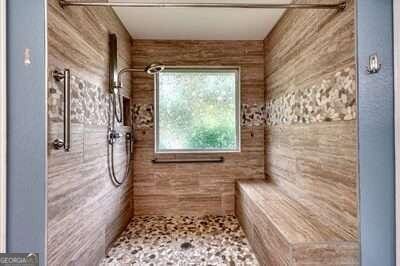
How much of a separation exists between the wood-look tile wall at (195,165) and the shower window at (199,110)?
0.39 ft

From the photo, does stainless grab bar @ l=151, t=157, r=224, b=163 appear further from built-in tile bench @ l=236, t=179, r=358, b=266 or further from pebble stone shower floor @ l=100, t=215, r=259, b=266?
pebble stone shower floor @ l=100, t=215, r=259, b=266

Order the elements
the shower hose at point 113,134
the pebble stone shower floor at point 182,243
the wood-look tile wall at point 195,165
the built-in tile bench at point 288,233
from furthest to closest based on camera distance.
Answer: the wood-look tile wall at point 195,165 → the shower hose at point 113,134 → the pebble stone shower floor at point 182,243 → the built-in tile bench at point 288,233

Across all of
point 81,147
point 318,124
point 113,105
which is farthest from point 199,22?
point 81,147

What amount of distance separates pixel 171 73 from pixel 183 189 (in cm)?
152

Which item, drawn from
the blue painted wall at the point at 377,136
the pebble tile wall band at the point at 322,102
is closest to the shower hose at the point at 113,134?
the pebble tile wall band at the point at 322,102

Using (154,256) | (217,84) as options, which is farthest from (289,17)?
(154,256)

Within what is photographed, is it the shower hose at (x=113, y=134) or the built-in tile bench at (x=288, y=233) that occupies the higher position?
the shower hose at (x=113, y=134)

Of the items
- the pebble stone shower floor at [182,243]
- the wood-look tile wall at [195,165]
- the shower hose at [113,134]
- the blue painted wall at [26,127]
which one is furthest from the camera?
the wood-look tile wall at [195,165]

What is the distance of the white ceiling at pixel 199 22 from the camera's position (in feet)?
9.20

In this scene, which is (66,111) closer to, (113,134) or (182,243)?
(113,134)

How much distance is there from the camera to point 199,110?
3.64 meters

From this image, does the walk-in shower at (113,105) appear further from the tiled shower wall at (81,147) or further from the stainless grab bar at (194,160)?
the stainless grab bar at (194,160)

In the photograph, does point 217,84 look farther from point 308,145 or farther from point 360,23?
point 360,23

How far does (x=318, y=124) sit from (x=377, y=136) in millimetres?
631
